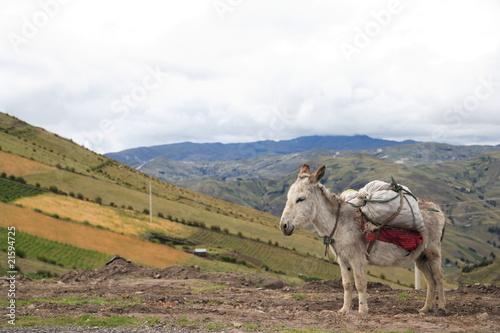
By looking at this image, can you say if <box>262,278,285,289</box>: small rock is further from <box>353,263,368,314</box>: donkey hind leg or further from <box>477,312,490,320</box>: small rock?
<box>477,312,490,320</box>: small rock

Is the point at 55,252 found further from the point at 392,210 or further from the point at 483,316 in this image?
the point at 483,316

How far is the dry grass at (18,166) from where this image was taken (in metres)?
66.1

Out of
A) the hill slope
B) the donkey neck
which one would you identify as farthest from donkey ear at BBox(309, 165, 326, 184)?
the hill slope

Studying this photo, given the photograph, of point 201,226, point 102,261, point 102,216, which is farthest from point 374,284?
point 201,226

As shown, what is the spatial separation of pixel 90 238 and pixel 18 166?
130 ft

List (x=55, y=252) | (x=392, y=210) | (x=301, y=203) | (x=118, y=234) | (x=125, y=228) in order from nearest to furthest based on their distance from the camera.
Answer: (x=301, y=203) → (x=392, y=210) → (x=55, y=252) → (x=118, y=234) → (x=125, y=228)

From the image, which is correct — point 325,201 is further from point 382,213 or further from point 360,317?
point 360,317

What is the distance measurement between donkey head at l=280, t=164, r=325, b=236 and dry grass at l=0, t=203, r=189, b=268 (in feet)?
99.9

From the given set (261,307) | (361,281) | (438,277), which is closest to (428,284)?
(438,277)

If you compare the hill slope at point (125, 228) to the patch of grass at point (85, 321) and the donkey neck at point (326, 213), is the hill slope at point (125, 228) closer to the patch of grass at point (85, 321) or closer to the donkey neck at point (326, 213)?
the patch of grass at point (85, 321)

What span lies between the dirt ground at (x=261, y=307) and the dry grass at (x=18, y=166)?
180ft

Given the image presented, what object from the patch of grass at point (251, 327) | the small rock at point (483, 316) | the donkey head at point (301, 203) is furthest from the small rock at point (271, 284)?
the small rock at point (483, 316)

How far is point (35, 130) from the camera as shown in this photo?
128m

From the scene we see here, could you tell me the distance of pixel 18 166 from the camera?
230 ft
